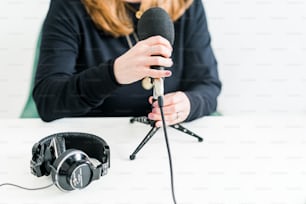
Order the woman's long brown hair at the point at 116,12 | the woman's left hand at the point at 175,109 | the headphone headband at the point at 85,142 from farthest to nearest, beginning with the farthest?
the woman's long brown hair at the point at 116,12, the woman's left hand at the point at 175,109, the headphone headband at the point at 85,142

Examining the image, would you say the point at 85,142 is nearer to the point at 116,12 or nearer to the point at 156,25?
the point at 156,25

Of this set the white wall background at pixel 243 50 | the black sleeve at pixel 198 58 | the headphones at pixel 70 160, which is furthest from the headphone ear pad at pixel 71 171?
the white wall background at pixel 243 50

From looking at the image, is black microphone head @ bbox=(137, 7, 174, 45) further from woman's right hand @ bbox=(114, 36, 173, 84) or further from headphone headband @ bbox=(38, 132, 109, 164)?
headphone headband @ bbox=(38, 132, 109, 164)

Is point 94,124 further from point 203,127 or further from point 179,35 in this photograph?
point 179,35

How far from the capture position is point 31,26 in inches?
46.3

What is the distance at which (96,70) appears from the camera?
2.53 feet

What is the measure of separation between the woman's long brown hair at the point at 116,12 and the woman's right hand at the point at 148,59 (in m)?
0.27

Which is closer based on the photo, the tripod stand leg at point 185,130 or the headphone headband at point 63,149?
the headphone headband at point 63,149

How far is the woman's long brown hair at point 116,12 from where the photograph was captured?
96cm

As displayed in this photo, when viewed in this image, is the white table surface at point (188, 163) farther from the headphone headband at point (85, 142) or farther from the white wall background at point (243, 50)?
the white wall background at point (243, 50)

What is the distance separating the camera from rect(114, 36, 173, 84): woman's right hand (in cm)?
63

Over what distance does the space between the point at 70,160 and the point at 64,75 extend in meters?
0.34

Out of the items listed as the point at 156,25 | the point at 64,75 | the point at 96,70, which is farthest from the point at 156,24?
the point at 64,75

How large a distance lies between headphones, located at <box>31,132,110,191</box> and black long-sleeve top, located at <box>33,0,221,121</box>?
0.12 meters
